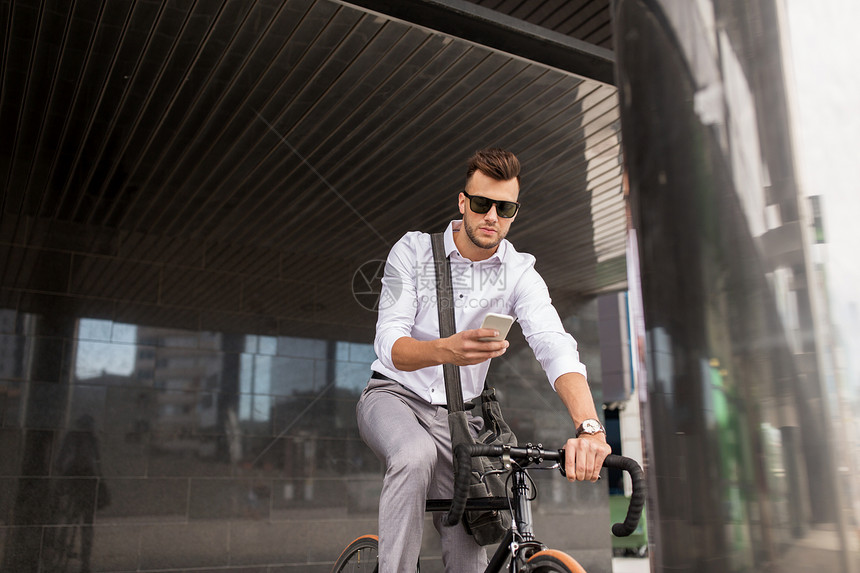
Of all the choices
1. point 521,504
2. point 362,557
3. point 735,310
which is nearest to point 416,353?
point 521,504

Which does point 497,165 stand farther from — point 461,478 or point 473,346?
point 461,478

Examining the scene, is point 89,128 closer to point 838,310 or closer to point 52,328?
point 52,328

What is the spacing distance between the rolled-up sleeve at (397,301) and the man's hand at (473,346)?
1.46ft

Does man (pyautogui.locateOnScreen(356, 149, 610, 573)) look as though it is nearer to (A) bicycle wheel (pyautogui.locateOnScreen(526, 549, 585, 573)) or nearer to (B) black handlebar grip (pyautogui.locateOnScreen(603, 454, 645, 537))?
(B) black handlebar grip (pyautogui.locateOnScreen(603, 454, 645, 537))

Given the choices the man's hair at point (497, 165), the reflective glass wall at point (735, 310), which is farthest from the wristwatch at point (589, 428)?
the reflective glass wall at point (735, 310)

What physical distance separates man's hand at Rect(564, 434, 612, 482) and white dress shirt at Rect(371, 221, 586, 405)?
22.5 inches

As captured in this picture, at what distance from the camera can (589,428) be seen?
1999 millimetres

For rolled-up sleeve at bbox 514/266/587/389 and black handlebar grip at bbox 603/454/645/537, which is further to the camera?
rolled-up sleeve at bbox 514/266/587/389

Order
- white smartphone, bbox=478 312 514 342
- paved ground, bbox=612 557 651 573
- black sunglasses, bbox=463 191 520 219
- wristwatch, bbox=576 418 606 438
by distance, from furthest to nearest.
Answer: paved ground, bbox=612 557 651 573 → black sunglasses, bbox=463 191 520 219 → wristwatch, bbox=576 418 606 438 → white smartphone, bbox=478 312 514 342

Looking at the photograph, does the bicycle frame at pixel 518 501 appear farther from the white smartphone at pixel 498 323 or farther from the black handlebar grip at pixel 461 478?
the white smartphone at pixel 498 323

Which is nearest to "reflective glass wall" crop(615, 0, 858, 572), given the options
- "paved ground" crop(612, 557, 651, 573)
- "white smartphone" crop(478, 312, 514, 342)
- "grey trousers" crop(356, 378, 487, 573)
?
"white smartphone" crop(478, 312, 514, 342)

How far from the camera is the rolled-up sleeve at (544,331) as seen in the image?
2.31 meters

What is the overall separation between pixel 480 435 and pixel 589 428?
1.66 feet

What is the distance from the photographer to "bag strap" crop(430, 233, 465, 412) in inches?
93.9
